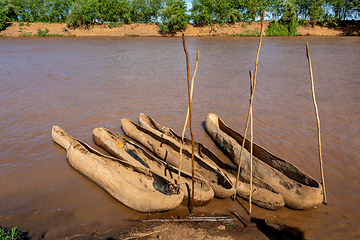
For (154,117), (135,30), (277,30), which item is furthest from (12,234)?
(277,30)

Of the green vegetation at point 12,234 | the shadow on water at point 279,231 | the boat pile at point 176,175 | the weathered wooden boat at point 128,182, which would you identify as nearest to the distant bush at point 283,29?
the boat pile at point 176,175

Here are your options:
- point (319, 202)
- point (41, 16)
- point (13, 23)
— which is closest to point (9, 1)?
point (41, 16)

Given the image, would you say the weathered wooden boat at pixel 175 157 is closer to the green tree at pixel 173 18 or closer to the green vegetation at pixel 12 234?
the green vegetation at pixel 12 234

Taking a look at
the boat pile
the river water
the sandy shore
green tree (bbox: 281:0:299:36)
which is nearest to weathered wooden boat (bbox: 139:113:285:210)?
the boat pile

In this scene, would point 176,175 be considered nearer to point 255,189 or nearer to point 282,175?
point 255,189

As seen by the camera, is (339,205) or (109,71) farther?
(109,71)

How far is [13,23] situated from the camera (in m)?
35.1

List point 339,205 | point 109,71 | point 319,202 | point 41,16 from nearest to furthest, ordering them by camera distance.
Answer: point 319,202
point 339,205
point 109,71
point 41,16

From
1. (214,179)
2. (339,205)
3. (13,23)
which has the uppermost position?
(13,23)

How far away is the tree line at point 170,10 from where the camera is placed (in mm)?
34219

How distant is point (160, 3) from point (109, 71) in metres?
35.8

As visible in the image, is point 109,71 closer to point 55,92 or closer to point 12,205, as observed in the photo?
point 55,92

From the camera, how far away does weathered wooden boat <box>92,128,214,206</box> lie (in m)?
3.51

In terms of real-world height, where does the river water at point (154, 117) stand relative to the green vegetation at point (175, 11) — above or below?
below
